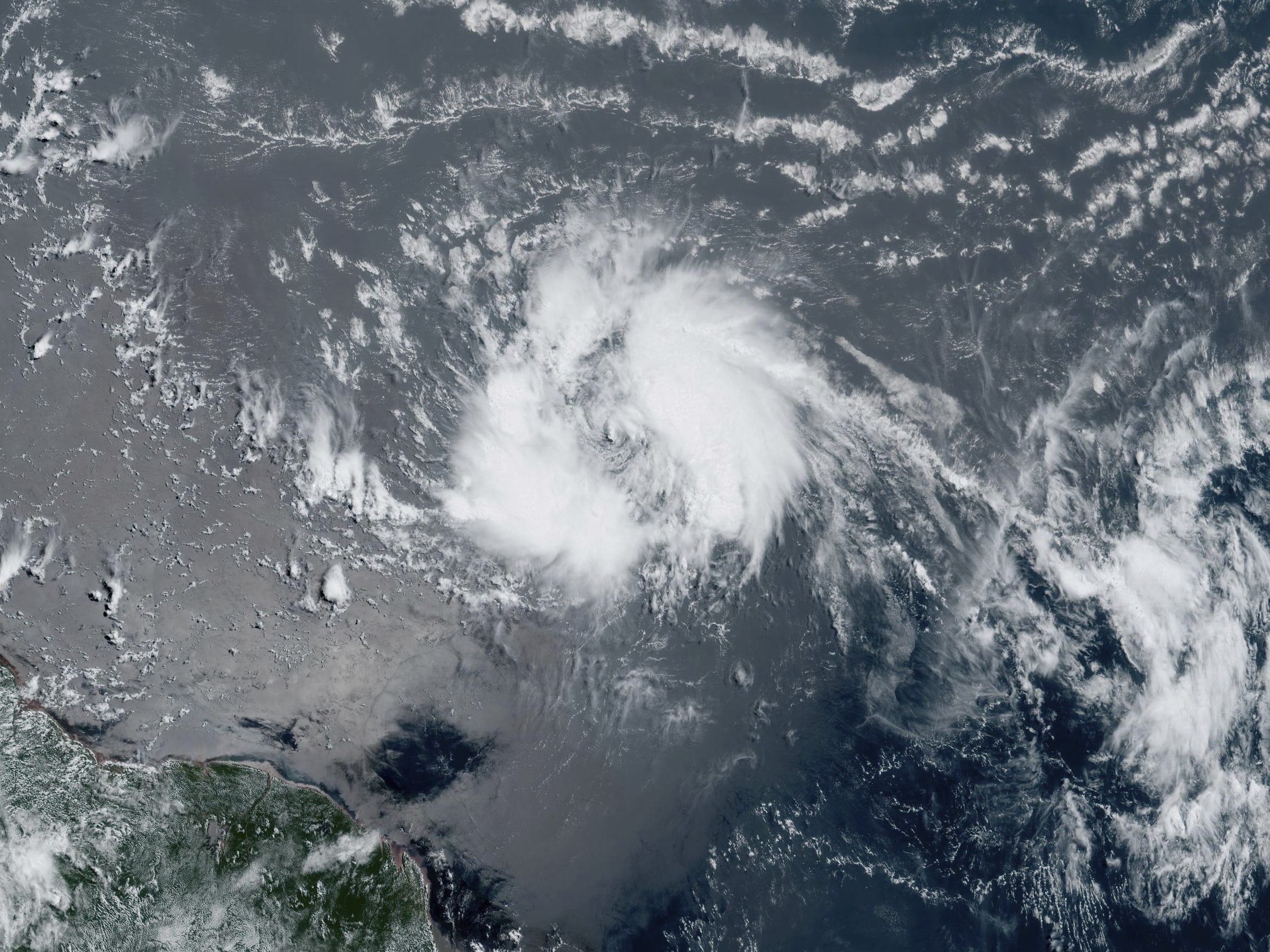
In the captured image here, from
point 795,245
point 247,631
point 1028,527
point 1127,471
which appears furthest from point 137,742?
point 1127,471

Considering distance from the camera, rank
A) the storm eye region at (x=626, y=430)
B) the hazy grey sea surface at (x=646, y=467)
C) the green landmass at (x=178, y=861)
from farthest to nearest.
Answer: the storm eye region at (x=626, y=430) < the hazy grey sea surface at (x=646, y=467) < the green landmass at (x=178, y=861)

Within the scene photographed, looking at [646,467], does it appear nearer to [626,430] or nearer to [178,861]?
[626,430]

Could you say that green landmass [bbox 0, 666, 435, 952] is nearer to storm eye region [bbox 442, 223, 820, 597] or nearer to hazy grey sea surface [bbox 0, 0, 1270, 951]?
hazy grey sea surface [bbox 0, 0, 1270, 951]

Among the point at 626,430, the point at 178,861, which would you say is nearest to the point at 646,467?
the point at 626,430

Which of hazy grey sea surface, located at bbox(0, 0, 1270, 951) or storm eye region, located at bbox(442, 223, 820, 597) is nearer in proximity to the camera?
hazy grey sea surface, located at bbox(0, 0, 1270, 951)

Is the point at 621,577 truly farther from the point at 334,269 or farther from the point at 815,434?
the point at 334,269

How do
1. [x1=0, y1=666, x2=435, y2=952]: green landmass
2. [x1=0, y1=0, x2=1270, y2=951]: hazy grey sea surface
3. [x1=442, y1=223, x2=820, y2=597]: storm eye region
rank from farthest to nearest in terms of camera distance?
1. [x1=442, y1=223, x2=820, y2=597]: storm eye region
2. [x1=0, y1=0, x2=1270, y2=951]: hazy grey sea surface
3. [x1=0, y1=666, x2=435, y2=952]: green landmass

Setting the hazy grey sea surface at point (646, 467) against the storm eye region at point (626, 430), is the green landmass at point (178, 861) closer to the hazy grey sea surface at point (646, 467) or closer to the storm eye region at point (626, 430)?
the hazy grey sea surface at point (646, 467)

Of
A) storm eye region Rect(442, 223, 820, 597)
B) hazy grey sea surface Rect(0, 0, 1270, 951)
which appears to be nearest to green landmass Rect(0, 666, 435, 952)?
hazy grey sea surface Rect(0, 0, 1270, 951)

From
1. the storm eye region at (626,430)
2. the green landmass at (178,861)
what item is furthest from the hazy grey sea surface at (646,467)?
the green landmass at (178,861)

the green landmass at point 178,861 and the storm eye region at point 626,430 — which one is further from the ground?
the storm eye region at point 626,430
